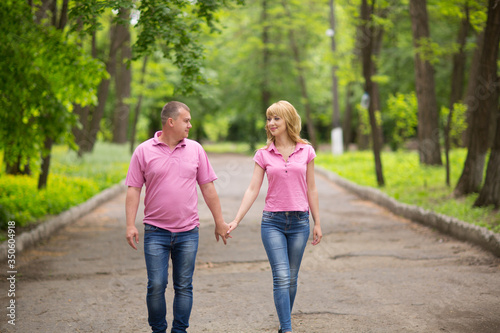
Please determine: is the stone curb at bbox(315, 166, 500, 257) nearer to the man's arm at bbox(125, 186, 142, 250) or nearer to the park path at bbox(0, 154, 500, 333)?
the park path at bbox(0, 154, 500, 333)

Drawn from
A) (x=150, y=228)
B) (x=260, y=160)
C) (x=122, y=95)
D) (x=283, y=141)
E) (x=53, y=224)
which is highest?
(x=122, y=95)

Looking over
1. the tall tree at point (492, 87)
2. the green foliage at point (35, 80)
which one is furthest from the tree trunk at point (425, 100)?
the green foliage at point (35, 80)

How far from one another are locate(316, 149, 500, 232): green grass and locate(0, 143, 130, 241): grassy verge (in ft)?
23.7

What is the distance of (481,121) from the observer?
11.5 metres

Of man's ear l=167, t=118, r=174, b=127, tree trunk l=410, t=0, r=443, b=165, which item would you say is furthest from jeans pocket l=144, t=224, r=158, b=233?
tree trunk l=410, t=0, r=443, b=165

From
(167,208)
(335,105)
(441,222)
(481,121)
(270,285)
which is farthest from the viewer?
(335,105)

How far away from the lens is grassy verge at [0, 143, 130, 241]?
10086 millimetres

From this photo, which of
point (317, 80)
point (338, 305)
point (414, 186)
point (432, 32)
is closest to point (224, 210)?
point (414, 186)

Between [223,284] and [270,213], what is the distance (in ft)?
7.43

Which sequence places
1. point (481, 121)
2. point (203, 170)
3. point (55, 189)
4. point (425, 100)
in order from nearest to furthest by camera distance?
point (203, 170)
point (481, 121)
point (55, 189)
point (425, 100)

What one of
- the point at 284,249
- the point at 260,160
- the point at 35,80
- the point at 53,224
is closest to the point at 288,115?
the point at 260,160

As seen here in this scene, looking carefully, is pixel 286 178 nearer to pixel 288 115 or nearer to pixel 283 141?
pixel 283 141

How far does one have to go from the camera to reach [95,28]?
823 centimetres

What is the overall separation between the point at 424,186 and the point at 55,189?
887 centimetres
